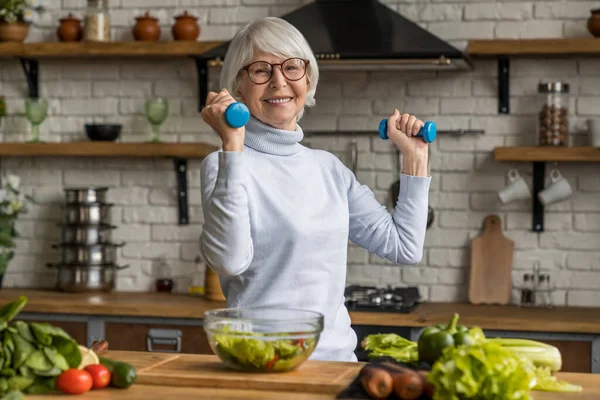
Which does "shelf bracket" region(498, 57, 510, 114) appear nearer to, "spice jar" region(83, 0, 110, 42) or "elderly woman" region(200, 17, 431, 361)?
"spice jar" region(83, 0, 110, 42)

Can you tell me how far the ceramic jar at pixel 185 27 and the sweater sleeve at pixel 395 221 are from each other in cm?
213

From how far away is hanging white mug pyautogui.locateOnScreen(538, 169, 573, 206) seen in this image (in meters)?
3.98

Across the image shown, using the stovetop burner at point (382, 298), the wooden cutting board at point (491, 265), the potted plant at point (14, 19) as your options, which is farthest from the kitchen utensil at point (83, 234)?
the wooden cutting board at point (491, 265)

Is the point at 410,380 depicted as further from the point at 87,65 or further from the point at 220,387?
the point at 87,65

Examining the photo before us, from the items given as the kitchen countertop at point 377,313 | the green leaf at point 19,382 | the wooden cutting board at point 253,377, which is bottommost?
the kitchen countertop at point 377,313

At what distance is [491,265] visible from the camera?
4.12 m

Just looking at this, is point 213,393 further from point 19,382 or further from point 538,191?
point 538,191

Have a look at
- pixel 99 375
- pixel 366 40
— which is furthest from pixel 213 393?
pixel 366 40

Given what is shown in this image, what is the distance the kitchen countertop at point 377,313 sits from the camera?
3.60 metres

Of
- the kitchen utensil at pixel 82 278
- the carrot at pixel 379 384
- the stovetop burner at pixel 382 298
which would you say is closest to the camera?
the carrot at pixel 379 384

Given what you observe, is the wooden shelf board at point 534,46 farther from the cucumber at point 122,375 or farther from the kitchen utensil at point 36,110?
the cucumber at point 122,375

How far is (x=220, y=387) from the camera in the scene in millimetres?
1761

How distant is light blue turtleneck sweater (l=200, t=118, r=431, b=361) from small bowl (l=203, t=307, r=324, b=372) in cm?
21

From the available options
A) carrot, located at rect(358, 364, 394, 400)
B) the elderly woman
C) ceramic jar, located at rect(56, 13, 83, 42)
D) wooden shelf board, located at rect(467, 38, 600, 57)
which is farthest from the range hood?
→ carrot, located at rect(358, 364, 394, 400)
